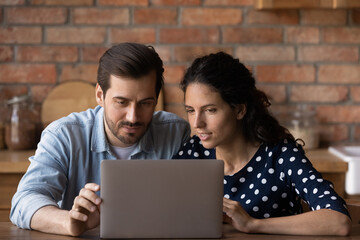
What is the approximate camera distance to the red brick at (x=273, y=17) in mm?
2508

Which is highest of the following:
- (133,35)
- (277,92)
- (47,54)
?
(133,35)

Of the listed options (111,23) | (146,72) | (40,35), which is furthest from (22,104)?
(146,72)

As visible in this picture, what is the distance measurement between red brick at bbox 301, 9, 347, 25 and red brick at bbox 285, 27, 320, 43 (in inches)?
1.5

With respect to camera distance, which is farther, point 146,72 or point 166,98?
point 166,98

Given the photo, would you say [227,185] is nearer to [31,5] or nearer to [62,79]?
[62,79]

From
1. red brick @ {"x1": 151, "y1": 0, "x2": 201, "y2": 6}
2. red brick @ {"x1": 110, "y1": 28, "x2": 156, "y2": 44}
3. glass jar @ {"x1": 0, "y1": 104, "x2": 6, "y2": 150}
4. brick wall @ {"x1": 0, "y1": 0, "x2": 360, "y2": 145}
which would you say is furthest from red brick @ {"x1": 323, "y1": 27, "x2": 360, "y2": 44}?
glass jar @ {"x1": 0, "y1": 104, "x2": 6, "y2": 150}

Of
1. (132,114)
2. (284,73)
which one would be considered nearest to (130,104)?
(132,114)

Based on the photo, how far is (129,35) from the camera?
8.25ft

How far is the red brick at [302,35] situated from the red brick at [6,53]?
1.38m

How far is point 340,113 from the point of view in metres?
2.56

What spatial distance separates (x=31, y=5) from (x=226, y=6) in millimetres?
962

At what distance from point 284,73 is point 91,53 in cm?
97

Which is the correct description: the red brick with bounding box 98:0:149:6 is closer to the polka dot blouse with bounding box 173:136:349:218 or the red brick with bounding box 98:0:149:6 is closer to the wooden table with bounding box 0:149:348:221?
the wooden table with bounding box 0:149:348:221

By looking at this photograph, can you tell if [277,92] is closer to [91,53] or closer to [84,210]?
[91,53]
